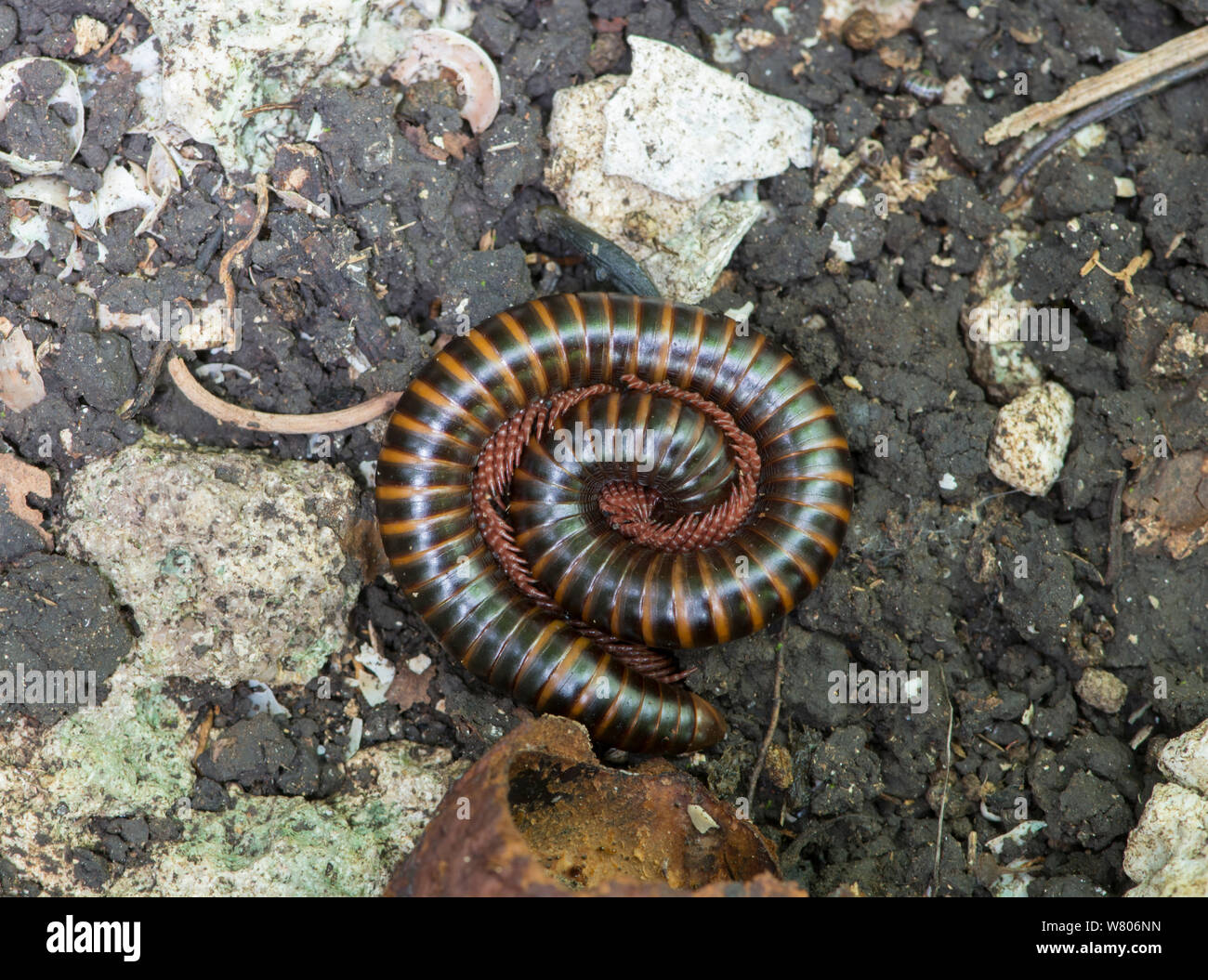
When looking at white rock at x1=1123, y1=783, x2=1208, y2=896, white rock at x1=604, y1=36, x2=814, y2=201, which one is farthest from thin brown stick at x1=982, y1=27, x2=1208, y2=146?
white rock at x1=1123, y1=783, x2=1208, y2=896

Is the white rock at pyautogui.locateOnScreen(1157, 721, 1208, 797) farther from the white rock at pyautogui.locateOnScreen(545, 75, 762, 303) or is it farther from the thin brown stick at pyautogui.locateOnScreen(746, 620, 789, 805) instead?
the white rock at pyautogui.locateOnScreen(545, 75, 762, 303)

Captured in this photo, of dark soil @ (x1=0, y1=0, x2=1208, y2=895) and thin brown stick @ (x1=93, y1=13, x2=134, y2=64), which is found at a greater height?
Answer: thin brown stick @ (x1=93, y1=13, x2=134, y2=64)

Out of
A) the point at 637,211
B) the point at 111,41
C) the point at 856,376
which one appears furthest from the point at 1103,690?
the point at 111,41

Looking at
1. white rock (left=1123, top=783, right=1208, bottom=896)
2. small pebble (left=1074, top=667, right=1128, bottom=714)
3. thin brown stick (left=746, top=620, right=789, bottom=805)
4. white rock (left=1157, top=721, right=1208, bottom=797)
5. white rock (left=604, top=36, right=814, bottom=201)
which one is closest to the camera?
white rock (left=1123, top=783, right=1208, bottom=896)

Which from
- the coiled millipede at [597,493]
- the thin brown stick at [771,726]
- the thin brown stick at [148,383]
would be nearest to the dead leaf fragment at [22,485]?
the thin brown stick at [148,383]

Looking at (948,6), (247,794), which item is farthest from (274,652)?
(948,6)

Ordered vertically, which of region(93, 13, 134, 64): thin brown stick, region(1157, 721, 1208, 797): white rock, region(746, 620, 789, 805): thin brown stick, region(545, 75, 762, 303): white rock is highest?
region(93, 13, 134, 64): thin brown stick

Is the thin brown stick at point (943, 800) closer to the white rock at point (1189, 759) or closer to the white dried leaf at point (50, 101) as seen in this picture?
the white rock at point (1189, 759)
